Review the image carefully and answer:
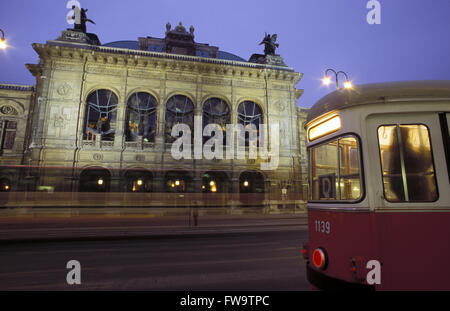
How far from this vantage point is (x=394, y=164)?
2721 millimetres

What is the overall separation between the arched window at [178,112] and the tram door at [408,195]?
66.5ft

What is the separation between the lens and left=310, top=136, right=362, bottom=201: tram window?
287cm

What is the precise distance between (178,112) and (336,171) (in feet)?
67.4

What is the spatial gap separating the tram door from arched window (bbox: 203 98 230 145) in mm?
20353

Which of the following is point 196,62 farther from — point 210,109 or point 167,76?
point 210,109

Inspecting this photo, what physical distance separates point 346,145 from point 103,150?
68.5 ft

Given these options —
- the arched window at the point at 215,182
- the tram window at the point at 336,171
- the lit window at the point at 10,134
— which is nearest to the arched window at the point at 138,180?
the arched window at the point at 215,182

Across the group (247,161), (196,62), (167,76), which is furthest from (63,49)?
(247,161)

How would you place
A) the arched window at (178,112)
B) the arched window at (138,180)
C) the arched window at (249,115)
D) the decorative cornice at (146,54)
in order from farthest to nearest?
1. the arched window at (249,115)
2. the arched window at (178,112)
3. the decorative cornice at (146,54)
4. the arched window at (138,180)

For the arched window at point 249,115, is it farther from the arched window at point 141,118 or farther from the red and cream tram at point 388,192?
the red and cream tram at point 388,192

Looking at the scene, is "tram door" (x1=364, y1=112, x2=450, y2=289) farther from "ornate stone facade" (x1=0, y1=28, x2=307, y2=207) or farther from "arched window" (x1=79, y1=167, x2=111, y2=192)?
"arched window" (x1=79, y1=167, x2=111, y2=192)

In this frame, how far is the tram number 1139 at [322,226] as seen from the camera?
10.0ft

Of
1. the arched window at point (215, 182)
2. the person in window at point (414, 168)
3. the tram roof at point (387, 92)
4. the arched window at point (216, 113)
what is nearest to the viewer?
the person in window at point (414, 168)

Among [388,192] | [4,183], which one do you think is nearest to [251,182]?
[388,192]
